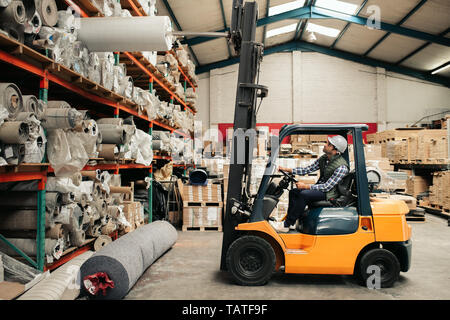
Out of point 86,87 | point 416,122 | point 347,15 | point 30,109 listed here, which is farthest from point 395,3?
point 30,109

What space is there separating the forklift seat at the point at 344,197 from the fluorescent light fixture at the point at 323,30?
44.2ft

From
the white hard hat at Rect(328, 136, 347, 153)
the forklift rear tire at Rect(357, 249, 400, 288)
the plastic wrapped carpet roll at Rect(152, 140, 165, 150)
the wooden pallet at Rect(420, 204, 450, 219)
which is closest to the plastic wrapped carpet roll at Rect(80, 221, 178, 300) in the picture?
the forklift rear tire at Rect(357, 249, 400, 288)

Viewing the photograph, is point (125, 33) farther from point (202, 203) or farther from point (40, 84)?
point (202, 203)

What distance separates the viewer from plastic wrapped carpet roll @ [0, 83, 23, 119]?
311 centimetres

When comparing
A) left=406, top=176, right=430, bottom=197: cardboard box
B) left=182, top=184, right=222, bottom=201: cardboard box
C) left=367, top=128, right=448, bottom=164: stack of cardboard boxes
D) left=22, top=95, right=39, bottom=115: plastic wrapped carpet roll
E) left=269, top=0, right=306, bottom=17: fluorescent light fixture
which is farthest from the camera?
left=269, top=0, right=306, bottom=17: fluorescent light fixture

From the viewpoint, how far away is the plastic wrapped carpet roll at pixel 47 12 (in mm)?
3529

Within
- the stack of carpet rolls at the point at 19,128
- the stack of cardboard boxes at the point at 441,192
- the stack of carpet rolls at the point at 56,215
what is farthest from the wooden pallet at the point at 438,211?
the stack of carpet rolls at the point at 19,128

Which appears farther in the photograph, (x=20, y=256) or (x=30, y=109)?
(x=20, y=256)

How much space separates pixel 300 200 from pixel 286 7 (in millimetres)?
11818

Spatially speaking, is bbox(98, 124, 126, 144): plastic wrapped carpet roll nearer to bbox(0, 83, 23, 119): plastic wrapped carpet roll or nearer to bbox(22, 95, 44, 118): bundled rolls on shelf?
bbox(22, 95, 44, 118): bundled rolls on shelf

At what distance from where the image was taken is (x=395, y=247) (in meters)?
4.20

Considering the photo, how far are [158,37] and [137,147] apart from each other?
2.58m

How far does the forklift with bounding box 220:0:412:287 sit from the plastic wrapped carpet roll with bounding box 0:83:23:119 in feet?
7.85

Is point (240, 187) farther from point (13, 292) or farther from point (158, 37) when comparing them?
point (13, 292)
